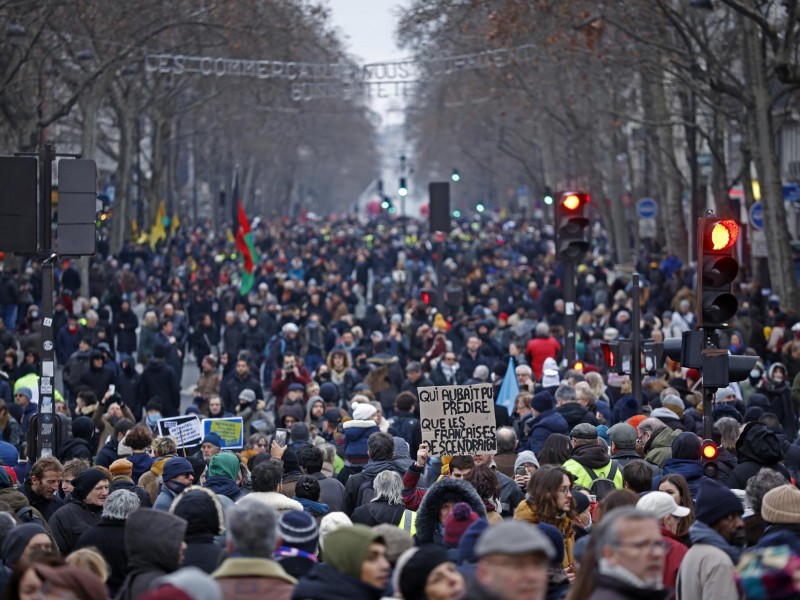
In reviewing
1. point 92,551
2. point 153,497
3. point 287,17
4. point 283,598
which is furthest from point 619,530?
point 287,17

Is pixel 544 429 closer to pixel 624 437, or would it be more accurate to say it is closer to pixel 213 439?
pixel 624 437

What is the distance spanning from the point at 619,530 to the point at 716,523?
199 cm

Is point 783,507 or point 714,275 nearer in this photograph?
point 783,507

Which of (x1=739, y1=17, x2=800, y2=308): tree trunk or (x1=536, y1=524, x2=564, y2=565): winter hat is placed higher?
(x1=739, y1=17, x2=800, y2=308): tree trunk

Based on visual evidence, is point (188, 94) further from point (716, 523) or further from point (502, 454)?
point (716, 523)

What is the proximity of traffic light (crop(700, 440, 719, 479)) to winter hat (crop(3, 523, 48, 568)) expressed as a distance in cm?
429

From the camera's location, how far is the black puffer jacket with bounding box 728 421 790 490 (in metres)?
10.3

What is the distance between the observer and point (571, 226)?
16688mm

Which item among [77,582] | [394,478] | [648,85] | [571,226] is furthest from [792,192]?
[77,582]

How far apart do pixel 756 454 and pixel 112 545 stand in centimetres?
389

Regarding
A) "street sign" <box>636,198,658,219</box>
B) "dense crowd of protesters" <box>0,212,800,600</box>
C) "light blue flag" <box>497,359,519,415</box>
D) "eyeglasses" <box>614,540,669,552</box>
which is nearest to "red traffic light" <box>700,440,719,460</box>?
"dense crowd of protesters" <box>0,212,800,600</box>

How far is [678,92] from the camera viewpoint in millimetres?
38312

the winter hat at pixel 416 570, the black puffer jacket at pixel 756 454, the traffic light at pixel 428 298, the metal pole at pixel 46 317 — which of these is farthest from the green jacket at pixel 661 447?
the traffic light at pixel 428 298

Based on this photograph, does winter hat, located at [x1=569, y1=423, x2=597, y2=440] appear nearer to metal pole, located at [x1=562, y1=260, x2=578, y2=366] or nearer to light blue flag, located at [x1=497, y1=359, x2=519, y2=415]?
metal pole, located at [x1=562, y1=260, x2=578, y2=366]
